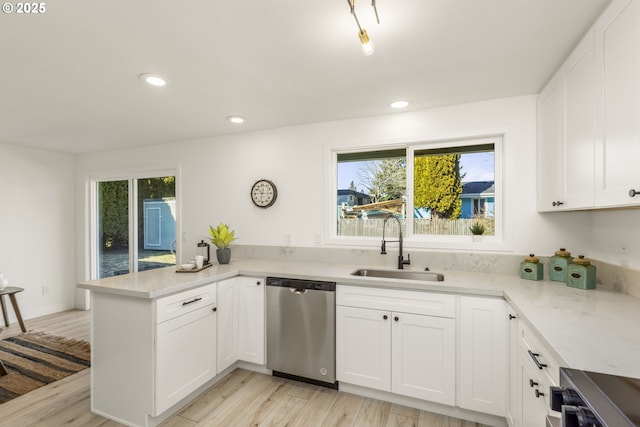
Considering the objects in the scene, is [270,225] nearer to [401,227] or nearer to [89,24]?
[401,227]

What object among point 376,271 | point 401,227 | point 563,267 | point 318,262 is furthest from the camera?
point 318,262

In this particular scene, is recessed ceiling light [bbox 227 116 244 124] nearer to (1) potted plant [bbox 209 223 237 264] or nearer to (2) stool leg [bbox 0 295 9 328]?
(1) potted plant [bbox 209 223 237 264]

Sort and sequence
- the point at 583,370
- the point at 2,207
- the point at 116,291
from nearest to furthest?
the point at 583,370 → the point at 116,291 → the point at 2,207

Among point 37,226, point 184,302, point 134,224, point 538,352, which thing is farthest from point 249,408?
point 37,226

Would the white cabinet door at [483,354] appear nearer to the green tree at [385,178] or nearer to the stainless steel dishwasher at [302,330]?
the stainless steel dishwasher at [302,330]

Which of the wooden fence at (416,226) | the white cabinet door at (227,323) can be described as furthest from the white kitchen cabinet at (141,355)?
the wooden fence at (416,226)

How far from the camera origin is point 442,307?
2.01 metres

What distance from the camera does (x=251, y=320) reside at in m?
2.57

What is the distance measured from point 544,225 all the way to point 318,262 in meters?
1.94

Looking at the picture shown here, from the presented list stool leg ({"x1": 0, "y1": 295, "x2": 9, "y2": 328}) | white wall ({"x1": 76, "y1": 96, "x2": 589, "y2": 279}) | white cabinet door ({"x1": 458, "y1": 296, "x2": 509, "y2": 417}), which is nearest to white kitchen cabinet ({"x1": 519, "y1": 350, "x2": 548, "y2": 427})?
white cabinet door ({"x1": 458, "y1": 296, "x2": 509, "y2": 417})

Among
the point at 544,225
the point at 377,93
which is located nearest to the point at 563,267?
the point at 544,225

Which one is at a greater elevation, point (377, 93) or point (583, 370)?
point (377, 93)

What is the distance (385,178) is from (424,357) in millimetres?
1616

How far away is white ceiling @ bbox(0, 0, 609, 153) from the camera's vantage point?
1.41m
